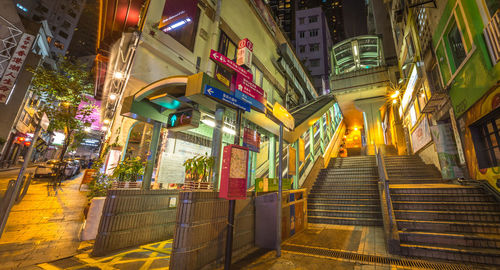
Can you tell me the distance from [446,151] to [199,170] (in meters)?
9.24

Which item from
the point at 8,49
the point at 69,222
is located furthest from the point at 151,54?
the point at 8,49

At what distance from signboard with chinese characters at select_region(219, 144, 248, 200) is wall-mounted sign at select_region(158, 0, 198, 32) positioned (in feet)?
24.2

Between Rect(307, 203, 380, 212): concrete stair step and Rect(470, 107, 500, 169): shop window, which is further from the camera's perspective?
Rect(307, 203, 380, 212): concrete stair step

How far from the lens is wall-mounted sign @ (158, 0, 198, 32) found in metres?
8.16

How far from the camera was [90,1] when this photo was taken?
147 ft

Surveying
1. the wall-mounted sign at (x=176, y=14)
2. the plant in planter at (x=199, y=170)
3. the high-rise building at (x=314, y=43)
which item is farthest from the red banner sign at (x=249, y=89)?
the high-rise building at (x=314, y=43)

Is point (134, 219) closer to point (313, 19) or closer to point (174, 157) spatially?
point (174, 157)

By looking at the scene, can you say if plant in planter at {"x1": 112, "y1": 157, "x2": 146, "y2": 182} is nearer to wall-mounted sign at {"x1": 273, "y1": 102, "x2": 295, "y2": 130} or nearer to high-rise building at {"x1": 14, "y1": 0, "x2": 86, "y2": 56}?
wall-mounted sign at {"x1": 273, "y1": 102, "x2": 295, "y2": 130}

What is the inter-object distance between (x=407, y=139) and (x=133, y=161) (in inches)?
589

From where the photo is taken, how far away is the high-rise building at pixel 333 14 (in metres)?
53.5

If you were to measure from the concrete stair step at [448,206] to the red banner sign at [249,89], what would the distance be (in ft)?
16.7

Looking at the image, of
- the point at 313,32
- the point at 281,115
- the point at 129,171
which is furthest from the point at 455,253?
the point at 313,32

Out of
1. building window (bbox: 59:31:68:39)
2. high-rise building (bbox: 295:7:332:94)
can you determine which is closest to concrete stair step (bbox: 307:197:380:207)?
high-rise building (bbox: 295:7:332:94)

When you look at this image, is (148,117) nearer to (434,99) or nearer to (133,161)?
(133,161)
